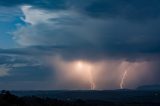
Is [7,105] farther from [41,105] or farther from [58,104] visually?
[58,104]

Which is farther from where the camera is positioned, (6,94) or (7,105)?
(6,94)

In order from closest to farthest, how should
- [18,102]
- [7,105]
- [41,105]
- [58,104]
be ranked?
1. [7,105]
2. [18,102]
3. [41,105]
4. [58,104]

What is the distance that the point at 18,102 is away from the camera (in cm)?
13062

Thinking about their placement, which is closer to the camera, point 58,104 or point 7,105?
point 7,105

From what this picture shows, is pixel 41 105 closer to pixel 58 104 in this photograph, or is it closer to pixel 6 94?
pixel 58 104

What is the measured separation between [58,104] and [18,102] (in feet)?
135

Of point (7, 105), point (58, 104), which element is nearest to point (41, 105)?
point (58, 104)

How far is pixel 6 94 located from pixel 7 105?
21.4 meters

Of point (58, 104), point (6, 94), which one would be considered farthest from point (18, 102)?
point (58, 104)

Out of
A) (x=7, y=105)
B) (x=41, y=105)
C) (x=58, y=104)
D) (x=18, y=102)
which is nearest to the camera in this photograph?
(x=7, y=105)

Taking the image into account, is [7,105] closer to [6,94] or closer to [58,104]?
[6,94]

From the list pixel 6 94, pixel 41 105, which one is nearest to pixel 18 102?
A: pixel 6 94

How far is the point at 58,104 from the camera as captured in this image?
6688 inches

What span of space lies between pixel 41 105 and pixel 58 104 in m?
12.4
